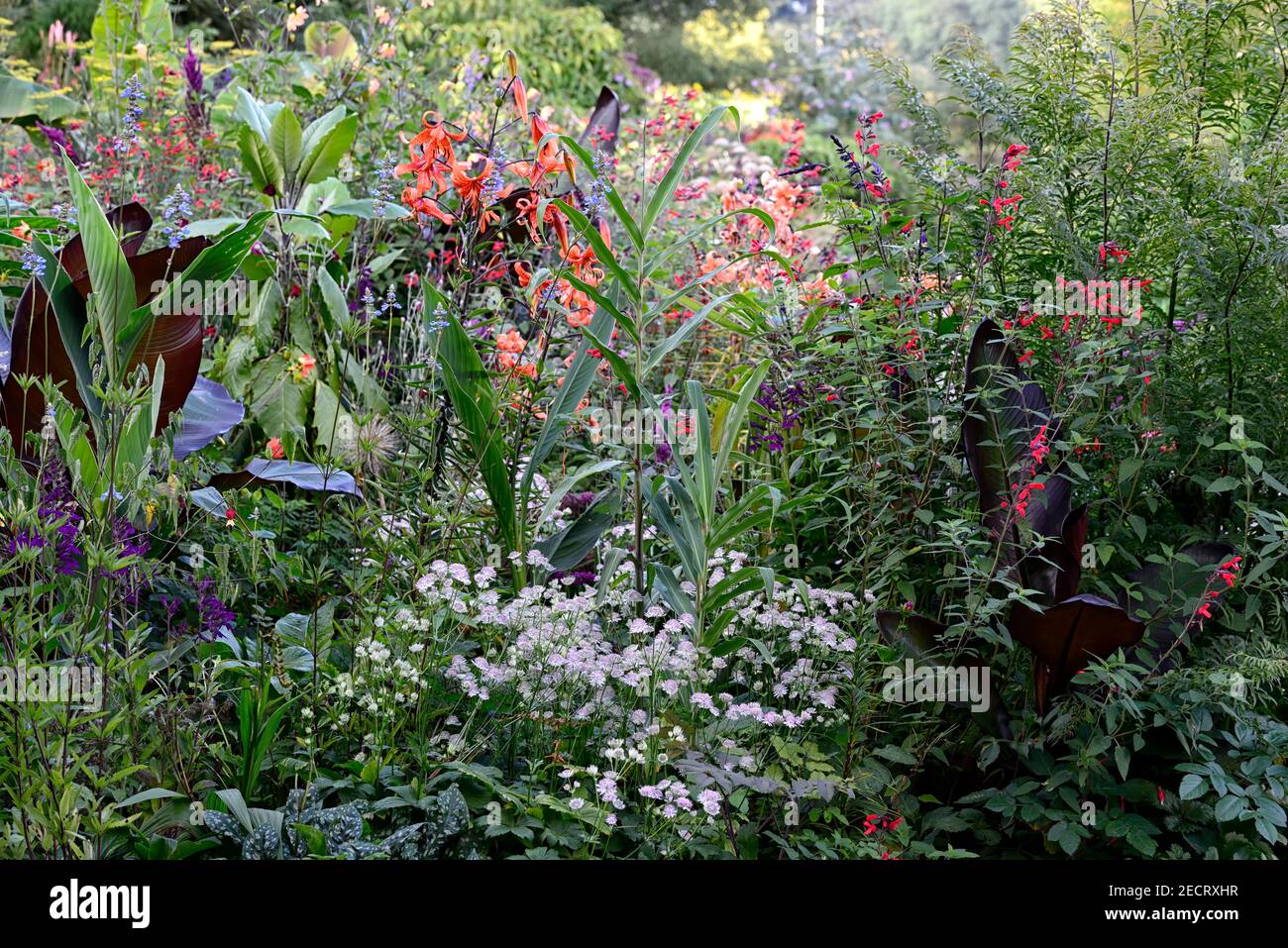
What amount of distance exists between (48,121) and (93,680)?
3.96m

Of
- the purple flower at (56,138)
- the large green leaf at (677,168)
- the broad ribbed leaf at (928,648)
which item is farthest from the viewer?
the purple flower at (56,138)

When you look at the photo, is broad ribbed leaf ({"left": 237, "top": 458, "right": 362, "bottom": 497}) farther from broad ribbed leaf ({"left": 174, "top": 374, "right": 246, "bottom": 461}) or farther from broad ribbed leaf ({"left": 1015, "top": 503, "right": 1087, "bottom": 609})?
broad ribbed leaf ({"left": 1015, "top": 503, "right": 1087, "bottom": 609})

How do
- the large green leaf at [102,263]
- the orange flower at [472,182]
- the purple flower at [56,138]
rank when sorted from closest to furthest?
the large green leaf at [102,263], the orange flower at [472,182], the purple flower at [56,138]

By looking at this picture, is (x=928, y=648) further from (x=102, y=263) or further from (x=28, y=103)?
(x=28, y=103)

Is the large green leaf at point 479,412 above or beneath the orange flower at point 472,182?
beneath

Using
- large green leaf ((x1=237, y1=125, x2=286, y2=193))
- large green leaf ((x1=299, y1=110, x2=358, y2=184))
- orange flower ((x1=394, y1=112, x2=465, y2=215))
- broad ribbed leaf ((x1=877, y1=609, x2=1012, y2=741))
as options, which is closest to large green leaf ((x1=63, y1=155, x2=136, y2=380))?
orange flower ((x1=394, y1=112, x2=465, y2=215))

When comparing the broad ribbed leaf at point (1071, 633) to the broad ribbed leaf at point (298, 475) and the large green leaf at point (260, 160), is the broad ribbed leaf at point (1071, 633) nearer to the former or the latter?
the broad ribbed leaf at point (298, 475)

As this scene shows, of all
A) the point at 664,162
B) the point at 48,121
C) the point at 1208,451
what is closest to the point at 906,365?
the point at 1208,451

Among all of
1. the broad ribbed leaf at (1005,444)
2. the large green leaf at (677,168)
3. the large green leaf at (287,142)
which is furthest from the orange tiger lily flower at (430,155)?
the broad ribbed leaf at (1005,444)

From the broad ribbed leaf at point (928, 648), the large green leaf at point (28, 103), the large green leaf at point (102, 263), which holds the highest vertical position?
the large green leaf at point (28, 103)

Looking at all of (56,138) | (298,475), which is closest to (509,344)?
(298,475)

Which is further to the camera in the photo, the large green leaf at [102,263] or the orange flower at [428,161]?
the orange flower at [428,161]
